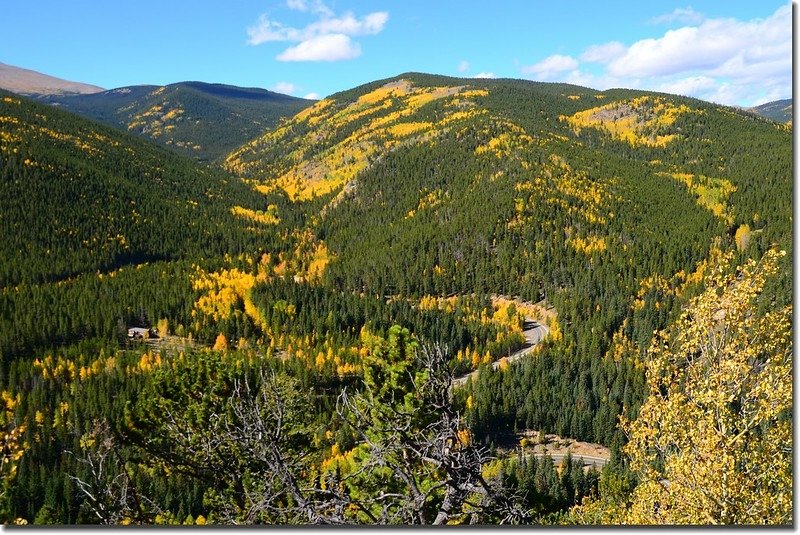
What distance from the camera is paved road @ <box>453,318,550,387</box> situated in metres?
126

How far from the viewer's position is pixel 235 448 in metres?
26.0

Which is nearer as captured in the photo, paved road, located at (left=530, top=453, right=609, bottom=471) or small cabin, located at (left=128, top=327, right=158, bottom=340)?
paved road, located at (left=530, top=453, right=609, bottom=471)

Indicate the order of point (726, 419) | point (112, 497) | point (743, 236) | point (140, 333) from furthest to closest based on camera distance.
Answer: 1. point (743, 236)
2. point (140, 333)
3. point (112, 497)
4. point (726, 419)

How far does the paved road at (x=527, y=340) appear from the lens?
414 feet

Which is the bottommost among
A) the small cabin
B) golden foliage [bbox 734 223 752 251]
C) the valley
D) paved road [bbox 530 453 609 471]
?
paved road [bbox 530 453 609 471]

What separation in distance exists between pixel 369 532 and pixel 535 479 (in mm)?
67906

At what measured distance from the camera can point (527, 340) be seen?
488 ft

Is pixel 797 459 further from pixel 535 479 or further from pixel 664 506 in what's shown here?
pixel 535 479

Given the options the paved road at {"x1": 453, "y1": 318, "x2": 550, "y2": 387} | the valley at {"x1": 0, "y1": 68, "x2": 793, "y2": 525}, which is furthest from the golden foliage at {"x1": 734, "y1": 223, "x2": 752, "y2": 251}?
the paved road at {"x1": 453, "y1": 318, "x2": 550, "y2": 387}

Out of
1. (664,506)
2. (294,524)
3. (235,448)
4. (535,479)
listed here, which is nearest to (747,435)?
(664,506)

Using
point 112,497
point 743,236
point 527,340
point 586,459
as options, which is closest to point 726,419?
point 112,497

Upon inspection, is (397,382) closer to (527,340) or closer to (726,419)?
(726,419)

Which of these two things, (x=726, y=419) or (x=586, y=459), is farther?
(x=586, y=459)

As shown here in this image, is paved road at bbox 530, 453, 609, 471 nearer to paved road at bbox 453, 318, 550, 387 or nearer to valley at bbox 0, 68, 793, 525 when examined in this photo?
valley at bbox 0, 68, 793, 525
